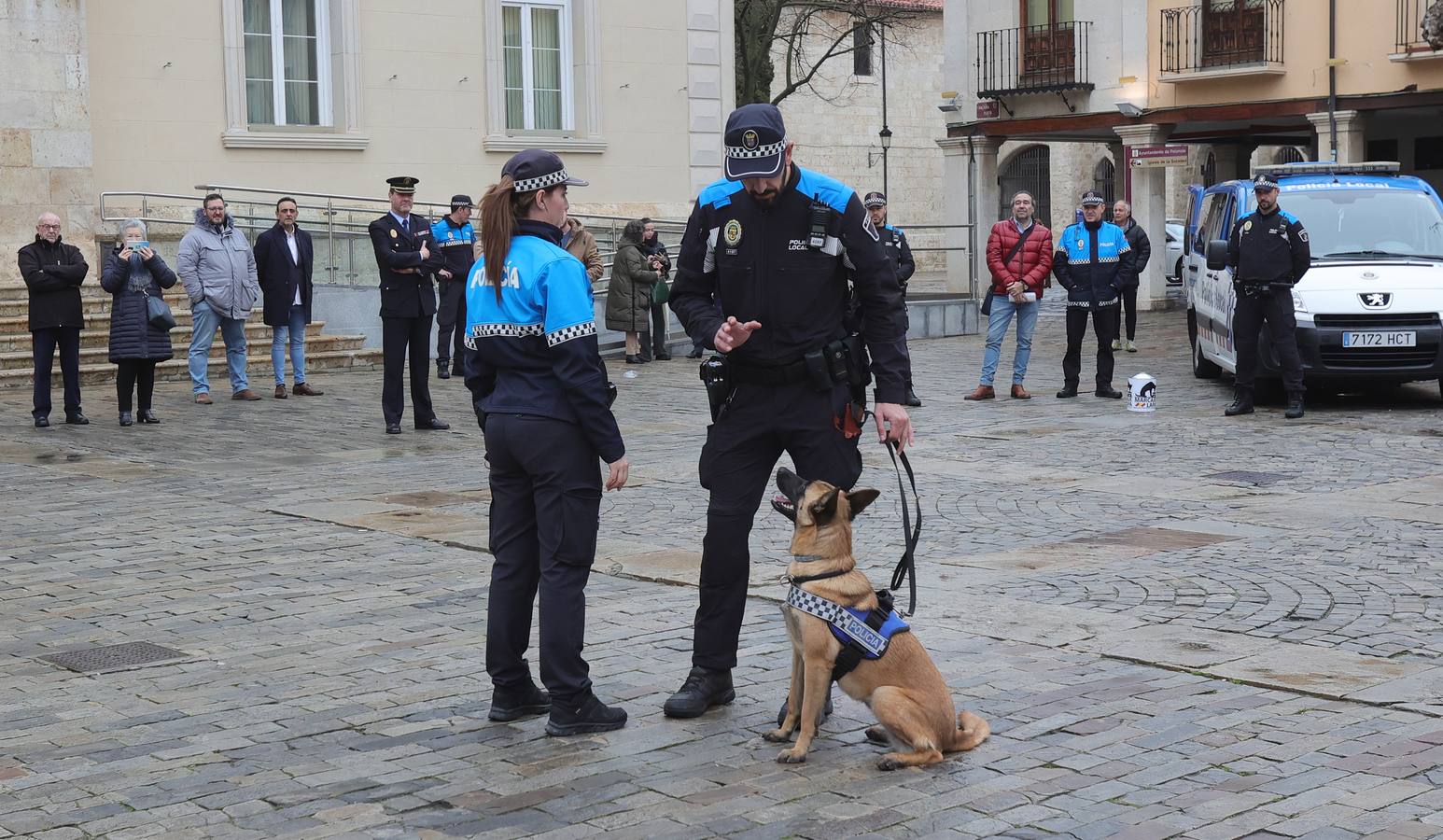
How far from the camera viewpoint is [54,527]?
9.56 meters

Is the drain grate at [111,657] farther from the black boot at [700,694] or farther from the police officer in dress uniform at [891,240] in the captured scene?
the police officer in dress uniform at [891,240]

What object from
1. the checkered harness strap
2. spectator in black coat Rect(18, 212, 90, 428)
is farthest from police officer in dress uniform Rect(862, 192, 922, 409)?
the checkered harness strap

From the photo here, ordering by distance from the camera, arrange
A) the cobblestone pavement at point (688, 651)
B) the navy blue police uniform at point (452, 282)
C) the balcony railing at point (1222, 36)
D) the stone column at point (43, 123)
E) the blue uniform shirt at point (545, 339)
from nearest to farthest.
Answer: the cobblestone pavement at point (688, 651), the blue uniform shirt at point (545, 339), the navy blue police uniform at point (452, 282), the stone column at point (43, 123), the balcony railing at point (1222, 36)

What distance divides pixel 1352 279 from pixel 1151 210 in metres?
18.2

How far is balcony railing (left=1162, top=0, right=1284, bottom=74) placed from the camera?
3138 cm

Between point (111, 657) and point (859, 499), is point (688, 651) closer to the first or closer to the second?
point (859, 499)

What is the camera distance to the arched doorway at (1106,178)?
Result: 50.4m

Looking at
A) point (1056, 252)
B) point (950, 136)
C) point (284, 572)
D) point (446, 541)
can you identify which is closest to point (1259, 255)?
point (1056, 252)

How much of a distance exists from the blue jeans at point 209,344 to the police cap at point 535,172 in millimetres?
11633

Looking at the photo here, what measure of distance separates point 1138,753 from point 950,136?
32517 mm

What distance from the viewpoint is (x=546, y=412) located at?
5.44 metres

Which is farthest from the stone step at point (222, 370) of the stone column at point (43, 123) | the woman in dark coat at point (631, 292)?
the woman in dark coat at point (631, 292)

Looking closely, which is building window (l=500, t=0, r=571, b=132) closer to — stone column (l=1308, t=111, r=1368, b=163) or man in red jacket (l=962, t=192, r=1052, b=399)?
man in red jacket (l=962, t=192, r=1052, b=399)

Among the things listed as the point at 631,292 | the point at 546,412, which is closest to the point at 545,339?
the point at 546,412
